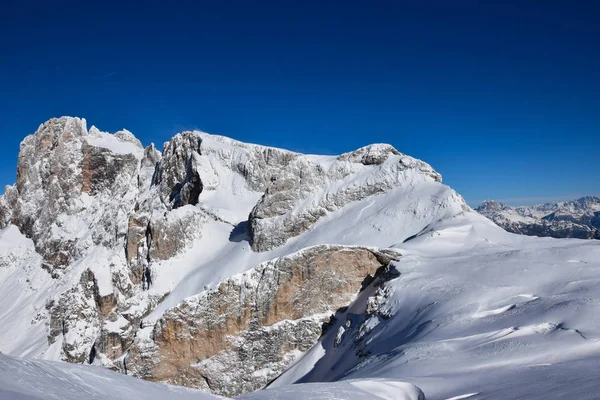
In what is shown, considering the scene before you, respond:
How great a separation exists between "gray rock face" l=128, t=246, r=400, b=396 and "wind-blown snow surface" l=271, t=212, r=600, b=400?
1981 millimetres

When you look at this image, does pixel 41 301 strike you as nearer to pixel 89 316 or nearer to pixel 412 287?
pixel 89 316

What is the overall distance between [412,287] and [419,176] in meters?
21.5

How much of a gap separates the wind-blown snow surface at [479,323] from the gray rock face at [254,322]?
1.98m

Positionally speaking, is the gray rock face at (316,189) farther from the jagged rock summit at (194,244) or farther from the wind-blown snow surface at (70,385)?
the wind-blown snow surface at (70,385)

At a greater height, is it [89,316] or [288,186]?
[288,186]

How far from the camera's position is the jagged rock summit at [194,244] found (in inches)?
1393

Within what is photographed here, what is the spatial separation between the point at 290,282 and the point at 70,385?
29155 mm

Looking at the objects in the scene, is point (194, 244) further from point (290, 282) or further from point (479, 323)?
point (479, 323)

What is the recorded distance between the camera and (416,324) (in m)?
21.2

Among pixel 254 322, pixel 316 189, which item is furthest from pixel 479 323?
pixel 316 189

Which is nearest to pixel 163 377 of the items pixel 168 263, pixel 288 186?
pixel 168 263

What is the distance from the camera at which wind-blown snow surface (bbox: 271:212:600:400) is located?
35.1 ft

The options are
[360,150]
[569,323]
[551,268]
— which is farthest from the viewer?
[360,150]

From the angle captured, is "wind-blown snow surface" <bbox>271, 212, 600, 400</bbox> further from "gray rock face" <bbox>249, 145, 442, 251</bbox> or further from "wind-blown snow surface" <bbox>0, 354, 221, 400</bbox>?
"gray rock face" <bbox>249, 145, 442, 251</bbox>
